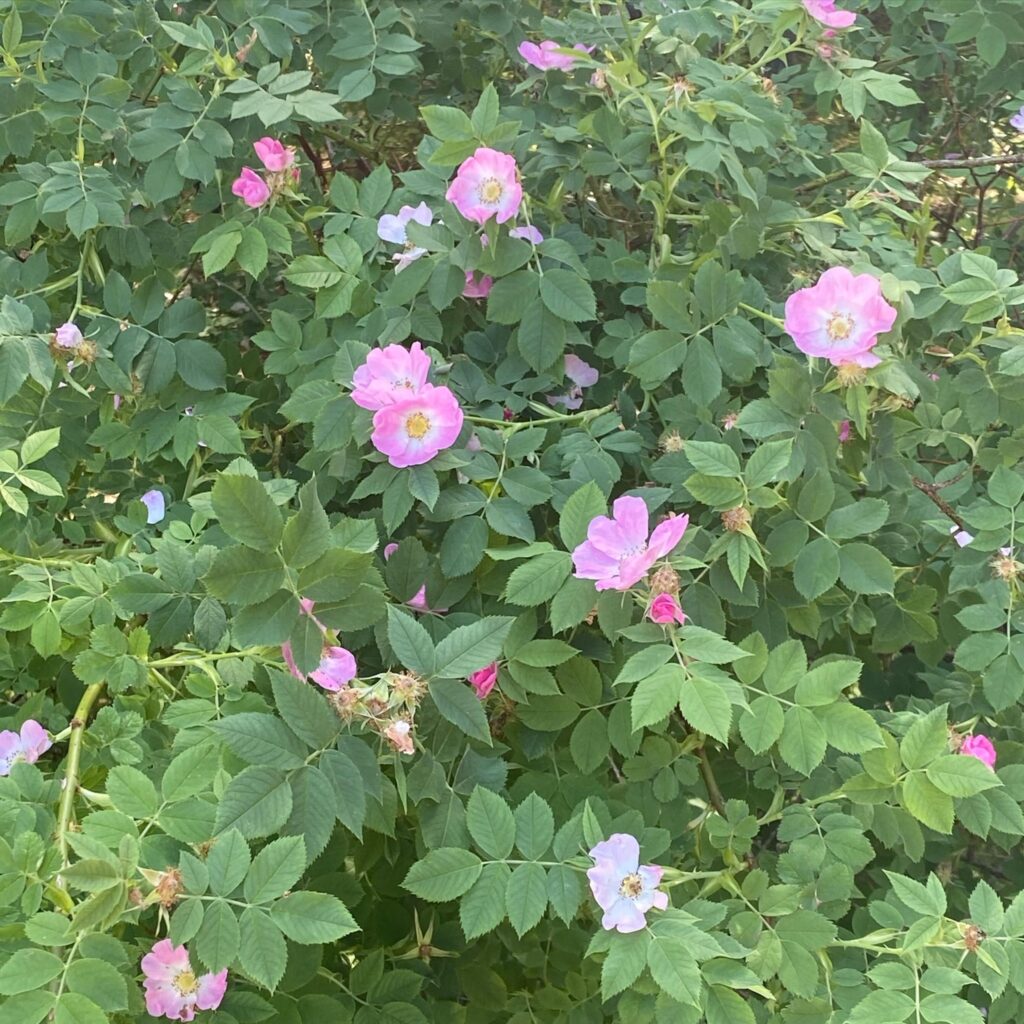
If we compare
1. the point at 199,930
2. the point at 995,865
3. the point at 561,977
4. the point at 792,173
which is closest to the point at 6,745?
the point at 199,930

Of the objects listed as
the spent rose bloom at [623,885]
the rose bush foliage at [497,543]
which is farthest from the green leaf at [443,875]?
the spent rose bloom at [623,885]

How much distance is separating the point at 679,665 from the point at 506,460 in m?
0.32

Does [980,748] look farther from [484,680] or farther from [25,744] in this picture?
[25,744]

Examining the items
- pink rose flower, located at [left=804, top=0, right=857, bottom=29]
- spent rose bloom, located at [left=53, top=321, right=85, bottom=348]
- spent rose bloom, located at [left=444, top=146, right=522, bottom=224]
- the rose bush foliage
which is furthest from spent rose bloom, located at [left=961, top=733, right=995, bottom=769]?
spent rose bloom, located at [left=53, top=321, right=85, bottom=348]

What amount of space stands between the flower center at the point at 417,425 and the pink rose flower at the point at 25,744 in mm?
514

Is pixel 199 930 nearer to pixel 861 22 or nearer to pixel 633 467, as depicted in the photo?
pixel 633 467

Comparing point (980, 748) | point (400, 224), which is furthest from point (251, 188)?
point (980, 748)

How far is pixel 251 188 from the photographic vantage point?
4.07 feet

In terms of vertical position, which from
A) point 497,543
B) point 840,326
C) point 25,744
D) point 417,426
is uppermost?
point 840,326

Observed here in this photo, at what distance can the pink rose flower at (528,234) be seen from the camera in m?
1.12

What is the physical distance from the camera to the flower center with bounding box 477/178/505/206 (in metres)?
1.05

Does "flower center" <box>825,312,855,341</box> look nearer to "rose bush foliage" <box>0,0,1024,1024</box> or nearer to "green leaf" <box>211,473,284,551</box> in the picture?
"rose bush foliage" <box>0,0,1024,1024</box>

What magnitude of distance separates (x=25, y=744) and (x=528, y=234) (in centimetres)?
81

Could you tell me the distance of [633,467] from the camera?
1206 millimetres
